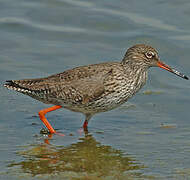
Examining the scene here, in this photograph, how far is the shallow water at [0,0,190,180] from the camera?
26.4ft

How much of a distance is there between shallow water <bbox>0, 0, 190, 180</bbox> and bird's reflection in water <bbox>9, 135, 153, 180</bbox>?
0.05 feet

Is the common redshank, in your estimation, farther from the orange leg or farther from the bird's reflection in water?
the bird's reflection in water

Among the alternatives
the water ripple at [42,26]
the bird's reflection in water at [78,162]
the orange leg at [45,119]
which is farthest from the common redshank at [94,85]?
the water ripple at [42,26]

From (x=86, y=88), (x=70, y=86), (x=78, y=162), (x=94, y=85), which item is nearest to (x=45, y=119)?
(x=70, y=86)

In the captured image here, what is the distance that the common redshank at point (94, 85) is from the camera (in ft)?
30.7

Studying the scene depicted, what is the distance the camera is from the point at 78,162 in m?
8.14

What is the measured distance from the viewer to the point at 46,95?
31.8 feet

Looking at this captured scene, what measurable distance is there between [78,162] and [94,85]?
1729 mm

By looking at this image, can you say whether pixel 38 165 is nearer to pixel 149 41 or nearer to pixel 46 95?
pixel 46 95

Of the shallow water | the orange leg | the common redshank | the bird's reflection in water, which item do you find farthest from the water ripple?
the bird's reflection in water

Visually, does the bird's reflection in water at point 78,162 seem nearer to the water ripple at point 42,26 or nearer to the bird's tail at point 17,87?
the bird's tail at point 17,87

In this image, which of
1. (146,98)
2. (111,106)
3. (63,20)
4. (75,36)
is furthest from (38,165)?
(63,20)

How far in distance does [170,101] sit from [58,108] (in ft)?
7.44

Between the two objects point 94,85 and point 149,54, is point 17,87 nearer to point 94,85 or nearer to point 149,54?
point 94,85
